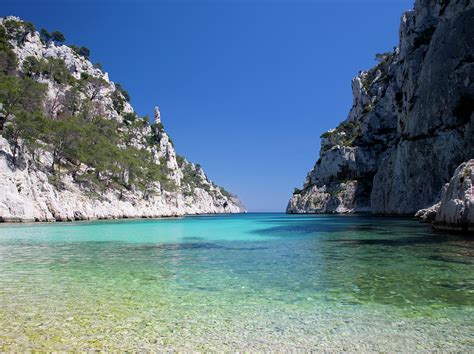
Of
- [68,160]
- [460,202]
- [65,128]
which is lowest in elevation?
[460,202]

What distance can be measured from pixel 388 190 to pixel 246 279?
63222 millimetres

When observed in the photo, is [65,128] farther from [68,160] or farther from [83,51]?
[83,51]

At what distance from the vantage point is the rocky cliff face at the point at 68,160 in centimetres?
4066

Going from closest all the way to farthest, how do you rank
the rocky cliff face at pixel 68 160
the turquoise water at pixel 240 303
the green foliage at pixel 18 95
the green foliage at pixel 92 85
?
the turquoise water at pixel 240 303
the rocky cliff face at pixel 68 160
the green foliage at pixel 18 95
the green foliage at pixel 92 85

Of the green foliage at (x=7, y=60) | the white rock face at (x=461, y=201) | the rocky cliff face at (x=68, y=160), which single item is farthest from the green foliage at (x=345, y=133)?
the white rock face at (x=461, y=201)

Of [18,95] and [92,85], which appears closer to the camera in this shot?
[18,95]

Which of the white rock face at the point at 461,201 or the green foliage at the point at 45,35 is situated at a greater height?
the green foliage at the point at 45,35

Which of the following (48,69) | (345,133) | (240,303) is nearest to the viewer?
(240,303)

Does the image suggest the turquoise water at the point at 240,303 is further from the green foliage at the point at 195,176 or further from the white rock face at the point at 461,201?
the green foliage at the point at 195,176

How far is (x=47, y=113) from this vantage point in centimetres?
6669

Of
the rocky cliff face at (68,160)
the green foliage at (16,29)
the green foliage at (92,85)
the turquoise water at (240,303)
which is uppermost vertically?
the green foliage at (16,29)

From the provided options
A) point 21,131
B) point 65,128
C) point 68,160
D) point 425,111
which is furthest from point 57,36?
point 425,111

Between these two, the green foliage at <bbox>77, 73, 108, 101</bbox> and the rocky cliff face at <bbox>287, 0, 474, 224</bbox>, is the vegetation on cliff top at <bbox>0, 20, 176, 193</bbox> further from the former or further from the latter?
the rocky cliff face at <bbox>287, 0, 474, 224</bbox>

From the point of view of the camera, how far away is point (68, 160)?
6066 centimetres
